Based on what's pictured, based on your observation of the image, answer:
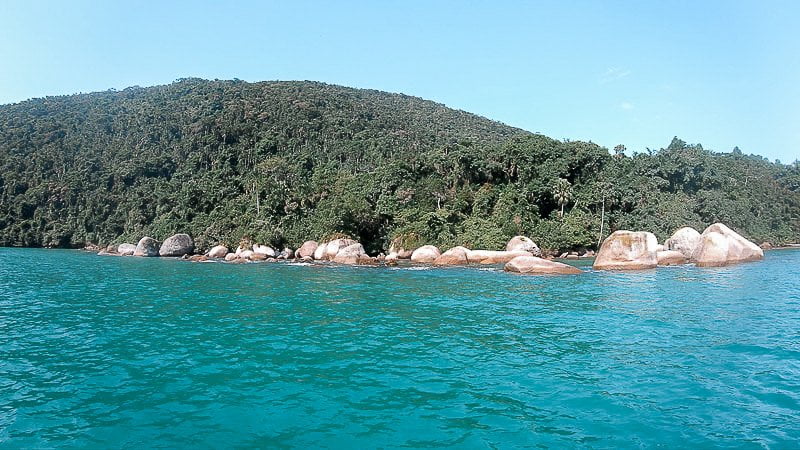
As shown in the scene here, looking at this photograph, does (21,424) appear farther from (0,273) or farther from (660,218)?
(660,218)

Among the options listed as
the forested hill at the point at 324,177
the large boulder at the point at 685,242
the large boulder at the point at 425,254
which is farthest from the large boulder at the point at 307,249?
the large boulder at the point at 685,242

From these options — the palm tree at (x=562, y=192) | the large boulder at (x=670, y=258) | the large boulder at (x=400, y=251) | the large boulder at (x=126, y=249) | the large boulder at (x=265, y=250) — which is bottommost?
the large boulder at (x=126, y=249)

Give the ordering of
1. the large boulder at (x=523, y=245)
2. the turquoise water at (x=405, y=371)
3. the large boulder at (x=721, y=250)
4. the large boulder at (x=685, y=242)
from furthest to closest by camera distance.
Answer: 1. the large boulder at (x=523, y=245)
2. the large boulder at (x=685, y=242)
3. the large boulder at (x=721, y=250)
4. the turquoise water at (x=405, y=371)

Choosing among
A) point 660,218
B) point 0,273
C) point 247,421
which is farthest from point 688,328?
point 660,218

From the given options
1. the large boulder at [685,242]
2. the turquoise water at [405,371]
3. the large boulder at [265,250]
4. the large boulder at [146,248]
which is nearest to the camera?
the turquoise water at [405,371]

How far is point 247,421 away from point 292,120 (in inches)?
→ 3476

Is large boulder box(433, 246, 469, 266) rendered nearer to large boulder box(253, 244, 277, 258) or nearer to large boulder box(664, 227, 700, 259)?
large boulder box(664, 227, 700, 259)

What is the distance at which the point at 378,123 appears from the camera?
9406 cm

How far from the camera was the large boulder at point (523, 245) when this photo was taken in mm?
44125

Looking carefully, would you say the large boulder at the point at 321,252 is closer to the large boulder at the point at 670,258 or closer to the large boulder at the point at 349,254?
the large boulder at the point at 349,254

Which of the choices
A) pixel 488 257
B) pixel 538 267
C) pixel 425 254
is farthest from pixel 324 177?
pixel 538 267

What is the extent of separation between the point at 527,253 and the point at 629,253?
958 cm

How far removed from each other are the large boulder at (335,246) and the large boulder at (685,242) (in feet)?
91.3

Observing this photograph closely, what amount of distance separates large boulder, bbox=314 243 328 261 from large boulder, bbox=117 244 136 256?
26336 millimetres
